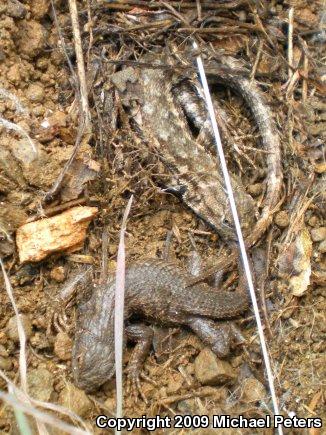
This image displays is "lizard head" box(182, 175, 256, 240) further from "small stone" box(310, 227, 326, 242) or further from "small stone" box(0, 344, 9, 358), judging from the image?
"small stone" box(0, 344, 9, 358)

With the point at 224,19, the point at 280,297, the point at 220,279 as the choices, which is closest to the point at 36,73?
the point at 224,19

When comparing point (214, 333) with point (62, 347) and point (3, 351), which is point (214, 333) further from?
point (3, 351)

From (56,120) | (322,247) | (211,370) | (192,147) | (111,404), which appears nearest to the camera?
(111,404)

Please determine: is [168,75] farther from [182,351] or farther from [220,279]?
[182,351]

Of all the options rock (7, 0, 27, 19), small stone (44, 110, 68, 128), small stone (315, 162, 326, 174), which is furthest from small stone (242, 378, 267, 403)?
rock (7, 0, 27, 19)

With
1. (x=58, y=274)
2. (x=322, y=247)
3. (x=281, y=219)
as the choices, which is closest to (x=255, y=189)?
(x=281, y=219)

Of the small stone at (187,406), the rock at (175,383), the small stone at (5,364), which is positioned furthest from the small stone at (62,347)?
the small stone at (187,406)
